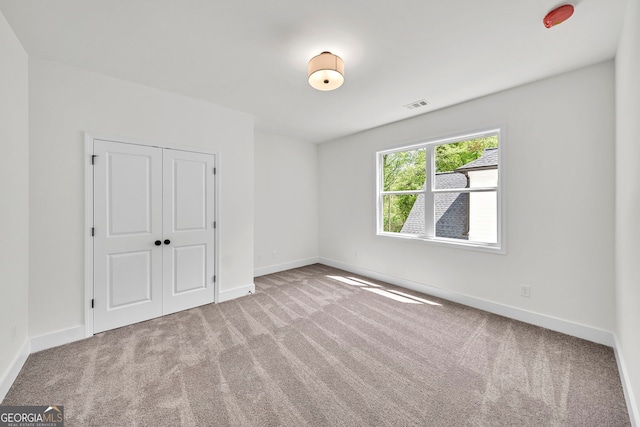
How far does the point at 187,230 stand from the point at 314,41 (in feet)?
8.62

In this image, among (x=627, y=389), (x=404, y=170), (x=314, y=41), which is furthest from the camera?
(x=404, y=170)

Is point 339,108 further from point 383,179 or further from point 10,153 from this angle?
point 10,153

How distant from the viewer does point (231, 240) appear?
11.9 ft

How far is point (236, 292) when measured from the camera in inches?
144

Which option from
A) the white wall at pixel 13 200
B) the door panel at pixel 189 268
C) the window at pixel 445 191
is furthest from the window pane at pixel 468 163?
Result: the white wall at pixel 13 200

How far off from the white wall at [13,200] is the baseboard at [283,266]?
9.59 ft

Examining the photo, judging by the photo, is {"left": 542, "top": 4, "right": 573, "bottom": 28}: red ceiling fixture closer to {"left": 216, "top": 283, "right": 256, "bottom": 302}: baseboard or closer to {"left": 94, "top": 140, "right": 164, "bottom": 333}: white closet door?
{"left": 94, "top": 140, "right": 164, "bottom": 333}: white closet door

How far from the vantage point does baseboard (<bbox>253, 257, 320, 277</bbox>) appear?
4743 millimetres

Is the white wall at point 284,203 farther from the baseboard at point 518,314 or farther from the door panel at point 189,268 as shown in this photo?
the baseboard at point 518,314

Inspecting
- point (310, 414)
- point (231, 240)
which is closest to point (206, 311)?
point (231, 240)

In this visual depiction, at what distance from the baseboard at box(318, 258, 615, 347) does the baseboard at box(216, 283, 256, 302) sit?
222 centimetres

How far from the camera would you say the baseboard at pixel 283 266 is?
15.6ft

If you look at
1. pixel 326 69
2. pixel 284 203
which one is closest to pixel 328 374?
pixel 326 69

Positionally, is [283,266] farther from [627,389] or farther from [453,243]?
[627,389]
